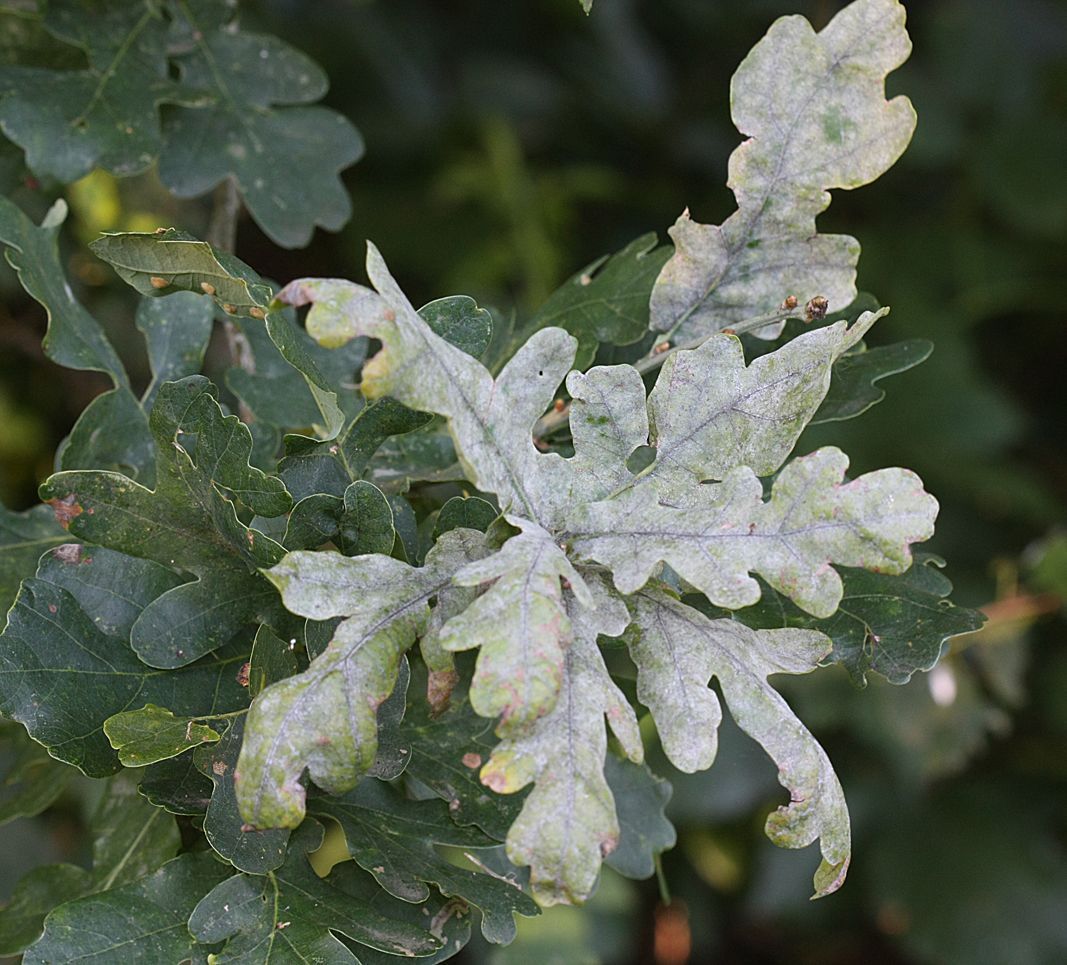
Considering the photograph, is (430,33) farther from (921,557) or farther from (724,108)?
(921,557)

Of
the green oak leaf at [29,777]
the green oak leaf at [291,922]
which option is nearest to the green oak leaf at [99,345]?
the green oak leaf at [29,777]

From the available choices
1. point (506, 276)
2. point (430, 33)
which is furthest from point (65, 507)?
point (430, 33)

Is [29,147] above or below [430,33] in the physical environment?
above

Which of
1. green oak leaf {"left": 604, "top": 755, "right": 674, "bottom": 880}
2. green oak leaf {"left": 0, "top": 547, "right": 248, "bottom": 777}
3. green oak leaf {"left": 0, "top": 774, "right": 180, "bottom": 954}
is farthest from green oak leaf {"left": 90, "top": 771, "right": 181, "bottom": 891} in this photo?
green oak leaf {"left": 604, "top": 755, "right": 674, "bottom": 880}

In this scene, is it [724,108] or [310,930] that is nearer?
[310,930]

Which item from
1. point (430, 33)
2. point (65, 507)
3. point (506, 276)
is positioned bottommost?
point (506, 276)

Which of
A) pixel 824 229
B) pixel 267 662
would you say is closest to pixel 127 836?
pixel 267 662
